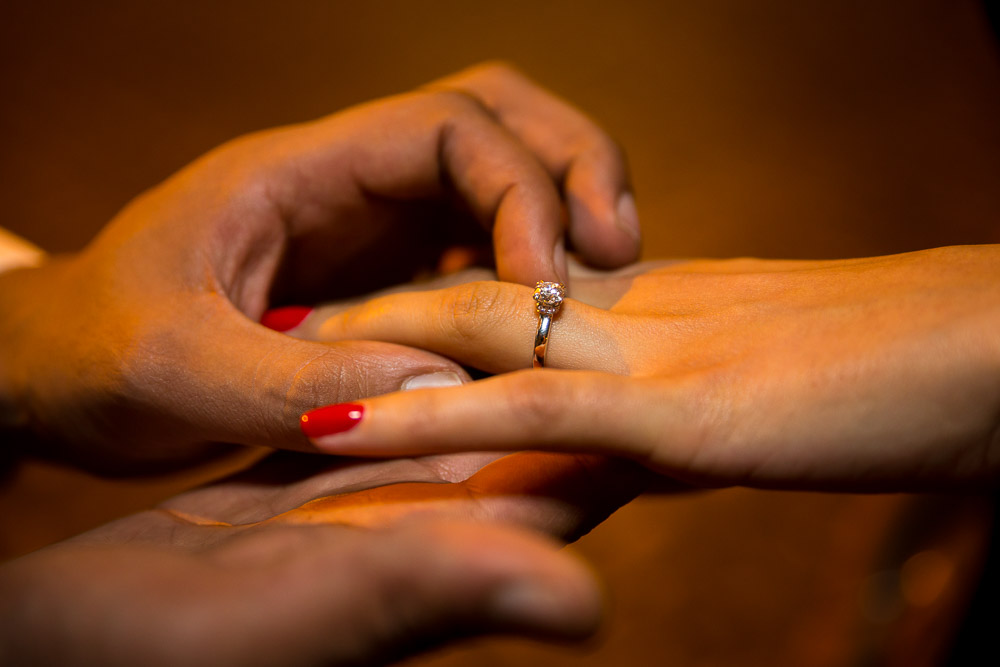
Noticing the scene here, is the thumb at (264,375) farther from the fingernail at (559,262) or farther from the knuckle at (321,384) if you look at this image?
the fingernail at (559,262)

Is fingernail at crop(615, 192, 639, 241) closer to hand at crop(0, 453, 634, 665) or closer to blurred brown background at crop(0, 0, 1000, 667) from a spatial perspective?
hand at crop(0, 453, 634, 665)

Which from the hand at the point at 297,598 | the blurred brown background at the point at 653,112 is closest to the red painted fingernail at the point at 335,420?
the hand at the point at 297,598

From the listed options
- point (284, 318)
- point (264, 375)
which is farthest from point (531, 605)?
point (284, 318)

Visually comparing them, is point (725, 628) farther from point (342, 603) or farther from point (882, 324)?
point (342, 603)

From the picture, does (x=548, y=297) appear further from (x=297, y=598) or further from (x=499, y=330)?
(x=297, y=598)

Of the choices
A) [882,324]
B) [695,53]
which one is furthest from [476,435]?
[695,53]

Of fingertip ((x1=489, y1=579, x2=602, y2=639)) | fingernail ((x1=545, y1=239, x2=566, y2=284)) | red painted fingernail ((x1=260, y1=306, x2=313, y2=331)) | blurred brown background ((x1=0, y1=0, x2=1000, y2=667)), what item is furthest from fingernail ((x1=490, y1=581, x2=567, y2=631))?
blurred brown background ((x1=0, y1=0, x2=1000, y2=667))

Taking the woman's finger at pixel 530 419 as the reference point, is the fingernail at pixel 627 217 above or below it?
above
